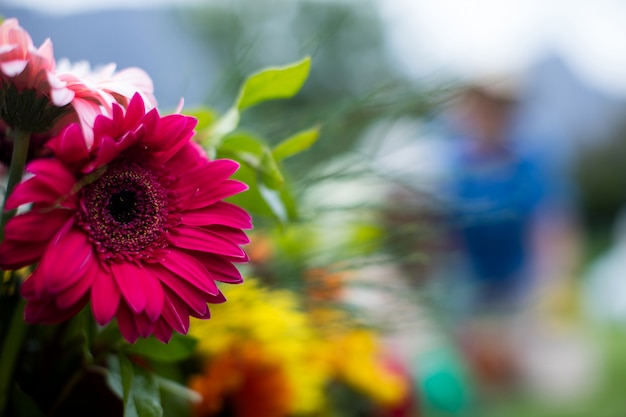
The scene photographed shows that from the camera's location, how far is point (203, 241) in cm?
23

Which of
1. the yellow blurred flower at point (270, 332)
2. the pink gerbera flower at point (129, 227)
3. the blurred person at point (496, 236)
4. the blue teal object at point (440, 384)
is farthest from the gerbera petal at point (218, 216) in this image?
the blurred person at point (496, 236)

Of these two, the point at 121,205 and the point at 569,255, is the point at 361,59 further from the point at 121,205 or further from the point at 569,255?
the point at 121,205

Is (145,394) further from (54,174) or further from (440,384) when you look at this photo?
(440,384)

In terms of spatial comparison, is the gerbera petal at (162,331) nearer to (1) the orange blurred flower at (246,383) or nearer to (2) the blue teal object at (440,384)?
(1) the orange blurred flower at (246,383)

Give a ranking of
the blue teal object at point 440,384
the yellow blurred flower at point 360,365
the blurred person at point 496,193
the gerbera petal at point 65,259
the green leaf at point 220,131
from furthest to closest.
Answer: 1. the blurred person at point 496,193
2. the blue teal object at point 440,384
3. the yellow blurred flower at point 360,365
4. the green leaf at point 220,131
5. the gerbera petal at point 65,259

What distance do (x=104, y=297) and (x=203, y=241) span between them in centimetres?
4

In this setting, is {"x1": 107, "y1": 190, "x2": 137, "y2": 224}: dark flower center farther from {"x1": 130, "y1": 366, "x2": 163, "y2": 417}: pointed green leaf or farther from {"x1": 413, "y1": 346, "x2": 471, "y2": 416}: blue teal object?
{"x1": 413, "y1": 346, "x2": 471, "y2": 416}: blue teal object

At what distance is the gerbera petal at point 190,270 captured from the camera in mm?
218

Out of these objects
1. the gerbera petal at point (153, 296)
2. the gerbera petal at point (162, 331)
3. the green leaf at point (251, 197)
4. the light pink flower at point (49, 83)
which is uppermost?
the light pink flower at point (49, 83)

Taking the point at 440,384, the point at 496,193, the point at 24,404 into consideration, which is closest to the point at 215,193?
the point at 24,404

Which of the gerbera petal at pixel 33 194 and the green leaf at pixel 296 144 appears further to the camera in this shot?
the green leaf at pixel 296 144

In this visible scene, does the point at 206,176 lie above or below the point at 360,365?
above

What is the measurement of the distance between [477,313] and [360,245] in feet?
5.31

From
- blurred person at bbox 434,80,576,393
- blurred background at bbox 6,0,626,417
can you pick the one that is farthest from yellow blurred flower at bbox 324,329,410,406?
blurred person at bbox 434,80,576,393
